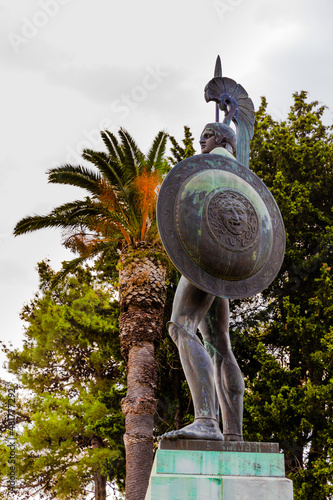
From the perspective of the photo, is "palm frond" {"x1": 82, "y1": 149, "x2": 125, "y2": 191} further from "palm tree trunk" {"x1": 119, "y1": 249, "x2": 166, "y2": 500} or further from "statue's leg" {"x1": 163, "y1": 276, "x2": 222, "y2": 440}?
"statue's leg" {"x1": 163, "y1": 276, "x2": 222, "y2": 440}

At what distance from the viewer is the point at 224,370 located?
4.39m

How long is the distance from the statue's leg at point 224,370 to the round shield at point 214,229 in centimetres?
38

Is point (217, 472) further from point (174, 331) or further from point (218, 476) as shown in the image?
point (174, 331)

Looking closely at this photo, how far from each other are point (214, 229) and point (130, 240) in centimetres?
1137

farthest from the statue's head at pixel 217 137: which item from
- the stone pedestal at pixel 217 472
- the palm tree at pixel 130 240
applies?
the palm tree at pixel 130 240

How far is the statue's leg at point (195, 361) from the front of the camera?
392 cm

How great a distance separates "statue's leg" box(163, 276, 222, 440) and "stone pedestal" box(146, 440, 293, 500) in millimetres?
107

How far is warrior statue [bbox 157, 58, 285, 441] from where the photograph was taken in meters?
4.12

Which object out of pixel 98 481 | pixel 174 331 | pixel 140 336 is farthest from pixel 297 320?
pixel 174 331

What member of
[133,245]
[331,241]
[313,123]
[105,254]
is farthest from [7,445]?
[313,123]

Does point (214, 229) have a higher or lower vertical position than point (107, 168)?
lower

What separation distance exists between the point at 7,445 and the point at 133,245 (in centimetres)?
1057

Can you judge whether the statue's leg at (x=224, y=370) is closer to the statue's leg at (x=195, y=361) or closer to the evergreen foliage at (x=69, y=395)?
the statue's leg at (x=195, y=361)

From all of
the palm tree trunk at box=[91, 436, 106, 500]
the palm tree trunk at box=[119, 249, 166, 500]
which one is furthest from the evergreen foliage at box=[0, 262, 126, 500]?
the palm tree trunk at box=[119, 249, 166, 500]
